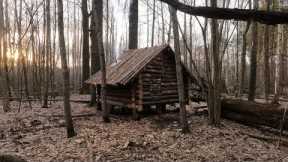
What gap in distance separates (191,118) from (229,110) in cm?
168

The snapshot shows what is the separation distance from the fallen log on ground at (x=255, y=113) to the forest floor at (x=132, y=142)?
0.35 meters

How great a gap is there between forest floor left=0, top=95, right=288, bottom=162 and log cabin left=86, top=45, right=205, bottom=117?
1.13 meters

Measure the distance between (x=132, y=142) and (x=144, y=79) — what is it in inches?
163

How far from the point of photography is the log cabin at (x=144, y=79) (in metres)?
11.5

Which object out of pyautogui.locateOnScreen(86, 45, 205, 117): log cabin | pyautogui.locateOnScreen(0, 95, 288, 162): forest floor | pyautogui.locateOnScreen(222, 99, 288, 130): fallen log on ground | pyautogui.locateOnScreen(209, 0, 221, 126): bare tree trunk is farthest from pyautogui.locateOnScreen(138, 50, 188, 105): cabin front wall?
pyautogui.locateOnScreen(209, 0, 221, 126): bare tree trunk

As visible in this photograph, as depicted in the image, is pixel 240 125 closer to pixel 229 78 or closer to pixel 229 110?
pixel 229 110

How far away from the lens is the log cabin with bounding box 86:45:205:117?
37.6ft

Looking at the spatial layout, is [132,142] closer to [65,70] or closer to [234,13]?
[65,70]

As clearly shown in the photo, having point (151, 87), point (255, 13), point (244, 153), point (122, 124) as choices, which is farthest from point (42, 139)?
point (255, 13)

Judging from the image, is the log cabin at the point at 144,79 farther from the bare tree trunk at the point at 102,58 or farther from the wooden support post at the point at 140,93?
the bare tree trunk at the point at 102,58

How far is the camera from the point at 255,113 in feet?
Answer: 33.3

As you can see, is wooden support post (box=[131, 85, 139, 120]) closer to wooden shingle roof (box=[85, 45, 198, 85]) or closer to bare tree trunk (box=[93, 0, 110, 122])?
wooden shingle roof (box=[85, 45, 198, 85])

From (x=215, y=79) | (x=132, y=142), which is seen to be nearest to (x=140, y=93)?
(x=215, y=79)

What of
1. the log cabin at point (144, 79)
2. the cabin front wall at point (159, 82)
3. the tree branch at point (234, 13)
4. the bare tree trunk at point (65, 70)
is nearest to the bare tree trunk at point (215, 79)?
the log cabin at point (144, 79)
